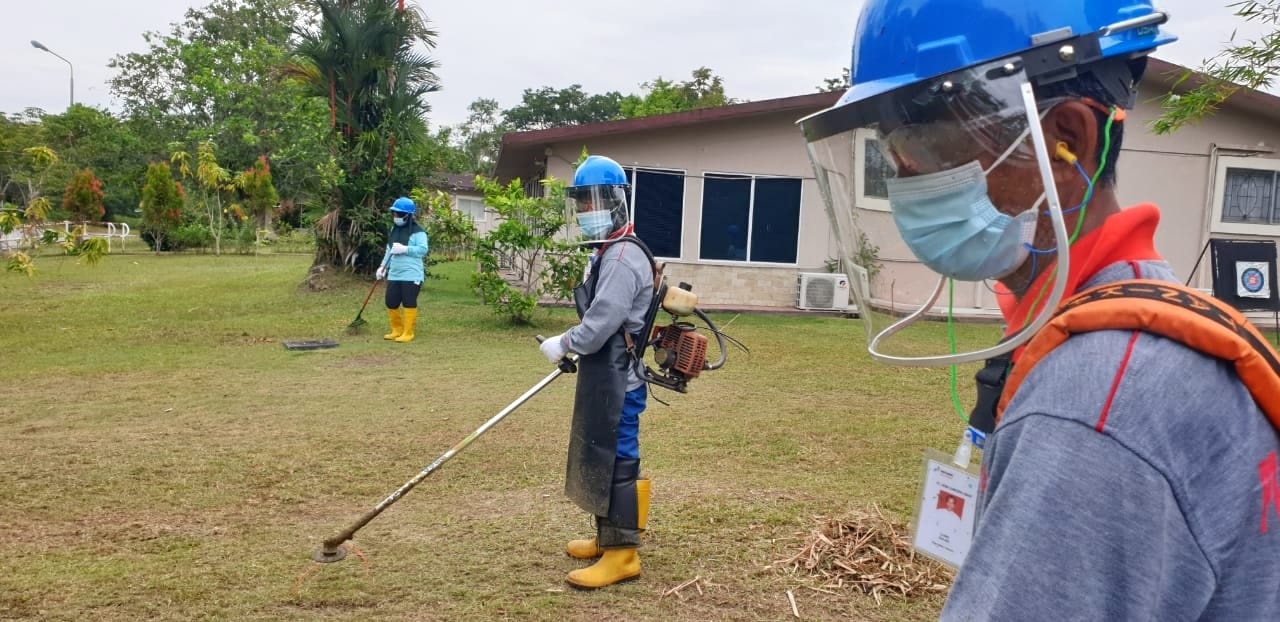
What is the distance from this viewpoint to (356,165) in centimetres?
1573

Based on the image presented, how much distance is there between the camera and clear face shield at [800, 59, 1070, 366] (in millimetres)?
1089

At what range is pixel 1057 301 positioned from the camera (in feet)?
3.32

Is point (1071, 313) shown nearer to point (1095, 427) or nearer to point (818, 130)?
point (1095, 427)

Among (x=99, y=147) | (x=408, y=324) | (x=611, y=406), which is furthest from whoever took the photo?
(x=99, y=147)

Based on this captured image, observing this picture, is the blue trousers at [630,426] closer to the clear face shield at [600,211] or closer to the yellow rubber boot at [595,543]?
the yellow rubber boot at [595,543]

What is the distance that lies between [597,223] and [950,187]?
3.22 metres

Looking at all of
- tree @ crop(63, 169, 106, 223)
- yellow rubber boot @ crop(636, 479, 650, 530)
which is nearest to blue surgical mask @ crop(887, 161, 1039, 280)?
yellow rubber boot @ crop(636, 479, 650, 530)

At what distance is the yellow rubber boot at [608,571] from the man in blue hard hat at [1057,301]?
276 cm

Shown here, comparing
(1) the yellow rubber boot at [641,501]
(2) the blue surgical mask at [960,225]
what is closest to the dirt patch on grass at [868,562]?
(1) the yellow rubber boot at [641,501]

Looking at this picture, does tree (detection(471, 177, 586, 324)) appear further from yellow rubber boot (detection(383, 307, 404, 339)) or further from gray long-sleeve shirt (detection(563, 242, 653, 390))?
gray long-sleeve shirt (detection(563, 242, 653, 390))

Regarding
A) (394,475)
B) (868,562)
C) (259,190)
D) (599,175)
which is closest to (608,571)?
(868,562)

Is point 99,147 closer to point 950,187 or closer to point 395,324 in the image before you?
point 395,324

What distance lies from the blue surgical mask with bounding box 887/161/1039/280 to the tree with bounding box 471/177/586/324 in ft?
34.0

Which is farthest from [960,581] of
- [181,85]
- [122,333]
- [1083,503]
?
[181,85]
